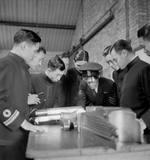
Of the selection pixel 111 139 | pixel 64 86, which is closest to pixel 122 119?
pixel 111 139

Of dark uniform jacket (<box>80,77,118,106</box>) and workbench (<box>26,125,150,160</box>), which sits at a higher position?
workbench (<box>26,125,150,160</box>)

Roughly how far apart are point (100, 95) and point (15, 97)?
133cm

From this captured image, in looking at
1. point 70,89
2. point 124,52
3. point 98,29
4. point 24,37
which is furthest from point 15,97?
point 98,29

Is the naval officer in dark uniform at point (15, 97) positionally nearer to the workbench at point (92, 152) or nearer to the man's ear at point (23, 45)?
the man's ear at point (23, 45)

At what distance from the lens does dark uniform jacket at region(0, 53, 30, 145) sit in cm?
150

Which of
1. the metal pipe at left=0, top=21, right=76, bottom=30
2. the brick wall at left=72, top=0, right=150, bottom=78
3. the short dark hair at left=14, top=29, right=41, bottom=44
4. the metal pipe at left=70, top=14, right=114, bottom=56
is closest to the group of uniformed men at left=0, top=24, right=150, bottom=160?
the short dark hair at left=14, top=29, right=41, bottom=44

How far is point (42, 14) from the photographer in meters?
8.20

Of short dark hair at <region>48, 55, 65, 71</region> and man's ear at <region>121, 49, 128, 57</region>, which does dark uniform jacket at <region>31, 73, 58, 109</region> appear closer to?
short dark hair at <region>48, 55, 65, 71</region>

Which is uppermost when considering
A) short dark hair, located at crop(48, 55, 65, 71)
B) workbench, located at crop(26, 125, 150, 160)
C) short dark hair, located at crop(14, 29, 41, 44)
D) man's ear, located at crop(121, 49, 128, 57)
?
short dark hair, located at crop(14, 29, 41, 44)

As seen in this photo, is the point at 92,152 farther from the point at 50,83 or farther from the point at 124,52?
the point at 50,83

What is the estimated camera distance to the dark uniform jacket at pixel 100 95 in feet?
8.89

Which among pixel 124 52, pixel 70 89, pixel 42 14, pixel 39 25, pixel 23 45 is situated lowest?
pixel 70 89

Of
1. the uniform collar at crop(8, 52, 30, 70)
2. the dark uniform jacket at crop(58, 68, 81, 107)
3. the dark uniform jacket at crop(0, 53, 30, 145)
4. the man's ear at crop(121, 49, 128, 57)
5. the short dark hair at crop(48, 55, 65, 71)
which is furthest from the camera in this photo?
the dark uniform jacket at crop(58, 68, 81, 107)

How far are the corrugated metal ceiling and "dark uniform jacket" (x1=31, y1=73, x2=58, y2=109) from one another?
5312mm
